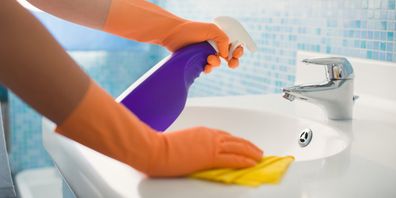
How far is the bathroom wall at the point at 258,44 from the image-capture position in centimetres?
94

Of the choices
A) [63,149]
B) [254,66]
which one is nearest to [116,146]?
[63,149]

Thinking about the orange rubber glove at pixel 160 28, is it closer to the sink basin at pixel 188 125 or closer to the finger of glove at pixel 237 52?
the finger of glove at pixel 237 52

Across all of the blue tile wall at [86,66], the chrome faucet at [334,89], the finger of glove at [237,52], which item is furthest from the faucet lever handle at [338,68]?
the blue tile wall at [86,66]

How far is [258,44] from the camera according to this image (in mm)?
1327

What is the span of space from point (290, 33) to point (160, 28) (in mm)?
486

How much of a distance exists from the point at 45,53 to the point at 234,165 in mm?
225

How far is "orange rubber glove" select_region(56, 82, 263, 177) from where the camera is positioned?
1.51ft

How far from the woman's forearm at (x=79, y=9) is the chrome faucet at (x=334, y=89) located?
322 mm

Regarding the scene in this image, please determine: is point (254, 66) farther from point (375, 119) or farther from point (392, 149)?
point (392, 149)

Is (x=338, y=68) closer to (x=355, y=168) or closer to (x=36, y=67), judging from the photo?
(x=355, y=168)

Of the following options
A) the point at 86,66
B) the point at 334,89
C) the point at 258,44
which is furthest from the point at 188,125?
the point at 86,66

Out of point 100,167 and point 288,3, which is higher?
point 288,3

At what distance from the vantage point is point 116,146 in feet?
1.56

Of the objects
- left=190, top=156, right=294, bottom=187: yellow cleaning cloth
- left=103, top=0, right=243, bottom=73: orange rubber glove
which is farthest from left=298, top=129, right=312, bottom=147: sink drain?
left=190, top=156, right=294, bottom=187: yellow cleaning cloth
